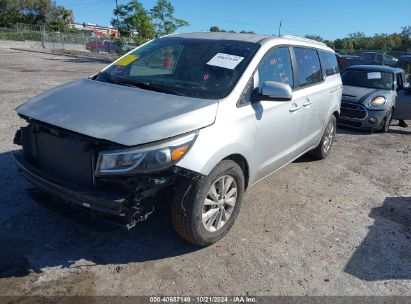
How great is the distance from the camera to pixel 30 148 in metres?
3.43

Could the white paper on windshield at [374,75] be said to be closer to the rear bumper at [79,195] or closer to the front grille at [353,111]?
the front grille at [353,111]

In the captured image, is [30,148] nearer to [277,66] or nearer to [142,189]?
[142,189]

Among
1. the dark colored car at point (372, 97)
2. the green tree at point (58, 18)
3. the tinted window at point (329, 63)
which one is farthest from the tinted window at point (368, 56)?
the green tree at point (58, 18)

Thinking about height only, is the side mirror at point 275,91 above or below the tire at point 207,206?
above

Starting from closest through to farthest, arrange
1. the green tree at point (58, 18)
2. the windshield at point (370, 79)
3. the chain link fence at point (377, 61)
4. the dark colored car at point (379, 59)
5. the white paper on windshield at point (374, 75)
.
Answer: the windshield at point (370, 79) → the white paper on windshield at point (374, 75) → the chain link fence at point (377, 61) → the dark colored car at point (379, 59) → the green tree at point (58, 18)

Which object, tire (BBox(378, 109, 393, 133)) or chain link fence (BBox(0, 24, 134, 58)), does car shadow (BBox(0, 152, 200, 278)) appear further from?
chain link fence (BBox(0, 24, 134, 58))

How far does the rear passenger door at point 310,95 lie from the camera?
4.75 m

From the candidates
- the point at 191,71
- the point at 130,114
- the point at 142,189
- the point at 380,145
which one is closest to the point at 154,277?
the point at 142,189

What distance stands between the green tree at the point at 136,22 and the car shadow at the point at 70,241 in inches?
899

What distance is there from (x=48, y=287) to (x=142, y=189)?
3.35 ft

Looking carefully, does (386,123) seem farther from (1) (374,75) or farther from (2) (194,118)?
(2) (194,118)

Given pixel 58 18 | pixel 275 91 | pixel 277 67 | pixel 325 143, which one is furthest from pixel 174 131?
pixel 58 18

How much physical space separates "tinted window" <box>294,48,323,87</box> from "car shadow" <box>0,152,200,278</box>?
2.48 m

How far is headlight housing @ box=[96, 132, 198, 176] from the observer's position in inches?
111
